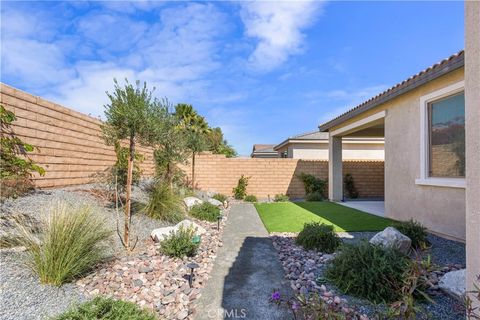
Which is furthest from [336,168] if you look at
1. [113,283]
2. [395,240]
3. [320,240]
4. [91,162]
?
[113,283]

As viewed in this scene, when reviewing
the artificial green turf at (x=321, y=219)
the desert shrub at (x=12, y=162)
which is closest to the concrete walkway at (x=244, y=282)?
the artificial green turf at (x=321, y=219)

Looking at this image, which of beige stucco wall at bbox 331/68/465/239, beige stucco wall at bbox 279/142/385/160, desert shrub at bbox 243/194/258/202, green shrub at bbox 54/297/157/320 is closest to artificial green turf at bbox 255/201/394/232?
beige stucco wall at bbox 331/68/465/239

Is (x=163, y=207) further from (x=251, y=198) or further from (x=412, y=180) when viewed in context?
(x=251, y=198)

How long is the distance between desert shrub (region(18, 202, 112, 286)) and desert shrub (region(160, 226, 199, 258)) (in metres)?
1.04

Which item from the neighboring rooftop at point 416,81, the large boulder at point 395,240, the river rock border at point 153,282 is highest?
the neighboring rooftop at point 416,81

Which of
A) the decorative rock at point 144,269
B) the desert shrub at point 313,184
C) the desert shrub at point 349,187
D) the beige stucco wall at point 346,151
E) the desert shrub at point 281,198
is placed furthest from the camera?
the beige stucco wall at point 346,151

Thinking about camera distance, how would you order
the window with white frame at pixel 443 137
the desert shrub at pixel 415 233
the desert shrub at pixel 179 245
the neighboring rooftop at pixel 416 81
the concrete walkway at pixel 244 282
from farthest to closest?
the window with white frame at pixel 443 137
the neighboring rooftop at pixel 416 81
the desert shrub at pixel 415 233
the desert shrub at pixel 179 245
the concrete walkway at pixel 244 282

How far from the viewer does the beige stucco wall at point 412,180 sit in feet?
16.6

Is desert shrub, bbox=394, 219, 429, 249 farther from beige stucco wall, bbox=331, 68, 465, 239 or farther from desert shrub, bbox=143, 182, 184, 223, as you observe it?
desert shrub, bbox=143, 182, 184, 223

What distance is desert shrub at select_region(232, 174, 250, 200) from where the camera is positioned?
44.3 ft

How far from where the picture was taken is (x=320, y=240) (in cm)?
476

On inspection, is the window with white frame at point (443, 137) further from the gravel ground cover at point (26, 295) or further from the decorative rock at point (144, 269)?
the gravel ground cover at point (26, 295)

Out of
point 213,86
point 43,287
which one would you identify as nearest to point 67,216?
point 43,287

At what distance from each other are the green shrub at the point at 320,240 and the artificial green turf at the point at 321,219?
129cm
